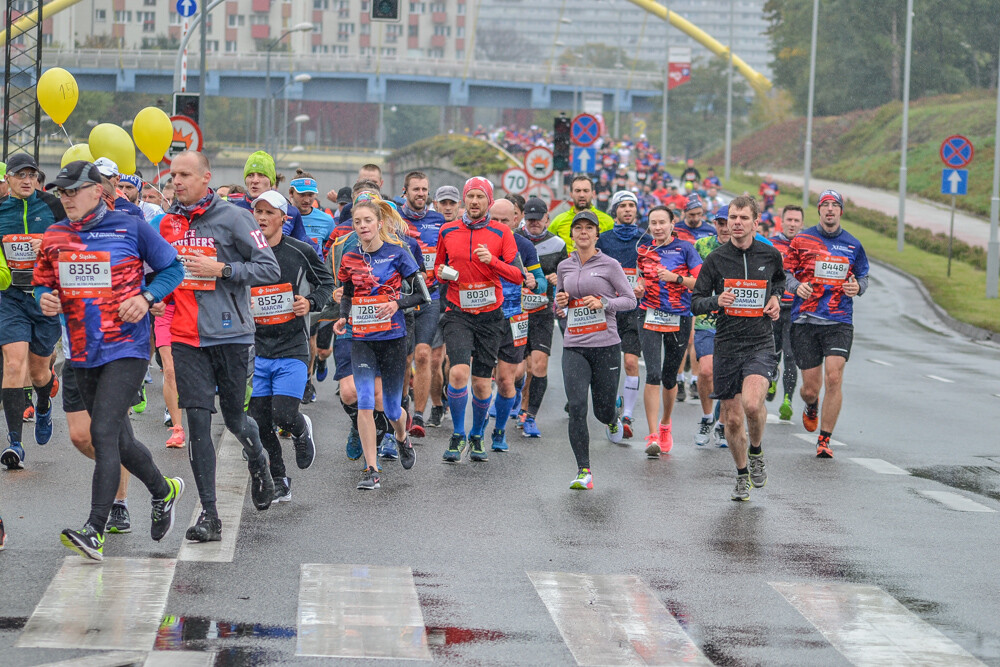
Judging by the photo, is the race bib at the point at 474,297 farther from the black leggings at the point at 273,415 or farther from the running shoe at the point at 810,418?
the running shoe at the point at 810,418

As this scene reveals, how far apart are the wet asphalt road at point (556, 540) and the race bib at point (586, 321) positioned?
1075mm

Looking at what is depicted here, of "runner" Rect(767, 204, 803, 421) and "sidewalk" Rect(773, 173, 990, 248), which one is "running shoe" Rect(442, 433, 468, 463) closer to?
"runner" Rect(767, 204, 803, 421)

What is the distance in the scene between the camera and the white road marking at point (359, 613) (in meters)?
5.87

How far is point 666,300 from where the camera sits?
41.1ft

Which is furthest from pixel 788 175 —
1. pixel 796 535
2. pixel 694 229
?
pixel 796 535

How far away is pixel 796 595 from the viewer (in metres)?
7.12

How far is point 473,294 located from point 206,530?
3.80 metres

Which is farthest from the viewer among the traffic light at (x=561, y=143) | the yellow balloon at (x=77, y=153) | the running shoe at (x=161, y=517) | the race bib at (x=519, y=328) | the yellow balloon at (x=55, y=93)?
the traffic light at (x=561, y=143)

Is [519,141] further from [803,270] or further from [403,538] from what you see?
[403,538]

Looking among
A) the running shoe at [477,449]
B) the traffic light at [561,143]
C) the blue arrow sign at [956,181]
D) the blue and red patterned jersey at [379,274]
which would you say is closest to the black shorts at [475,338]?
the running shoe at [477,449]

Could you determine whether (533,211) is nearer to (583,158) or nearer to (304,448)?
(304,448)

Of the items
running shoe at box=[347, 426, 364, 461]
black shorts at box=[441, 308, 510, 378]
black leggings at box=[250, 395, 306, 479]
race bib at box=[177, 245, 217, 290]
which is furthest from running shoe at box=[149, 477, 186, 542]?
black shorts at box=[441, 308, 510, 378]

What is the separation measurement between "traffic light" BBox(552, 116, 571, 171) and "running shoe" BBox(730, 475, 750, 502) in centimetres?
1933

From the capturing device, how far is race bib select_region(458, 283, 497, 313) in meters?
11.1
